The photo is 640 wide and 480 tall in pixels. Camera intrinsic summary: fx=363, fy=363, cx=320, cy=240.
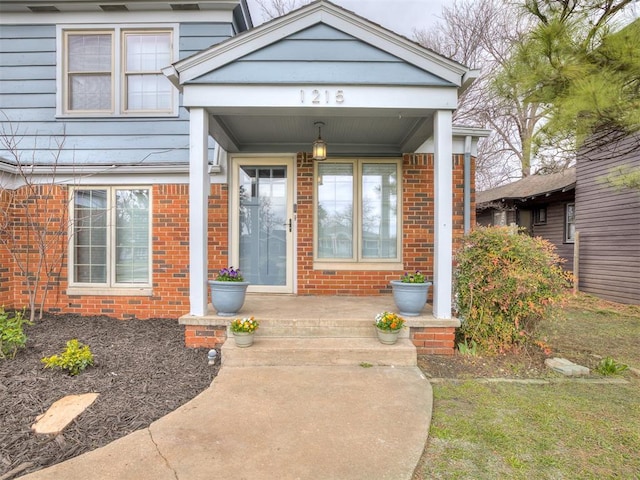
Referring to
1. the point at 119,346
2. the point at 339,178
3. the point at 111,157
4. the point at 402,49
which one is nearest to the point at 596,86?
the point at 402,49

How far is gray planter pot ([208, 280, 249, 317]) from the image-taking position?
399 cm

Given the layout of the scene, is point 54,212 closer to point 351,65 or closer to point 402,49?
point 351,65

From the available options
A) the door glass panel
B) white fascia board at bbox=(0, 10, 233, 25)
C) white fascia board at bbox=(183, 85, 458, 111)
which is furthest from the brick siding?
white fascia board at bbox=(0, 10, 233, 25)

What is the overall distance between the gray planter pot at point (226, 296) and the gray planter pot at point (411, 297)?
68.9 inches

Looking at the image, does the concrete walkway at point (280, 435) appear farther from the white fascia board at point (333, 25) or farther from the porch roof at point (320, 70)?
the white fascia board at point (333, 25)

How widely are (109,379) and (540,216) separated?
45.7 ft

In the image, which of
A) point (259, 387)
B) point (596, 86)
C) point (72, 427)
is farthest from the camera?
point (596, 86)

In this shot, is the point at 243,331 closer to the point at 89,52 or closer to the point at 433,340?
the point at 433,340

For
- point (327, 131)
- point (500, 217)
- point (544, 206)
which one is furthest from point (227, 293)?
point (500, 217)

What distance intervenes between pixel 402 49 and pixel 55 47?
18.3ft

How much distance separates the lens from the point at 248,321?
12.2 feet

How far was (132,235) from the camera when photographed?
18.6 ft

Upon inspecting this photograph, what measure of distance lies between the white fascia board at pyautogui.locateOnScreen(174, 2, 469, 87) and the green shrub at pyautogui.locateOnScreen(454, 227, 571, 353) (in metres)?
1.88

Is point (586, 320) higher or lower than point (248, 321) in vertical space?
lower
